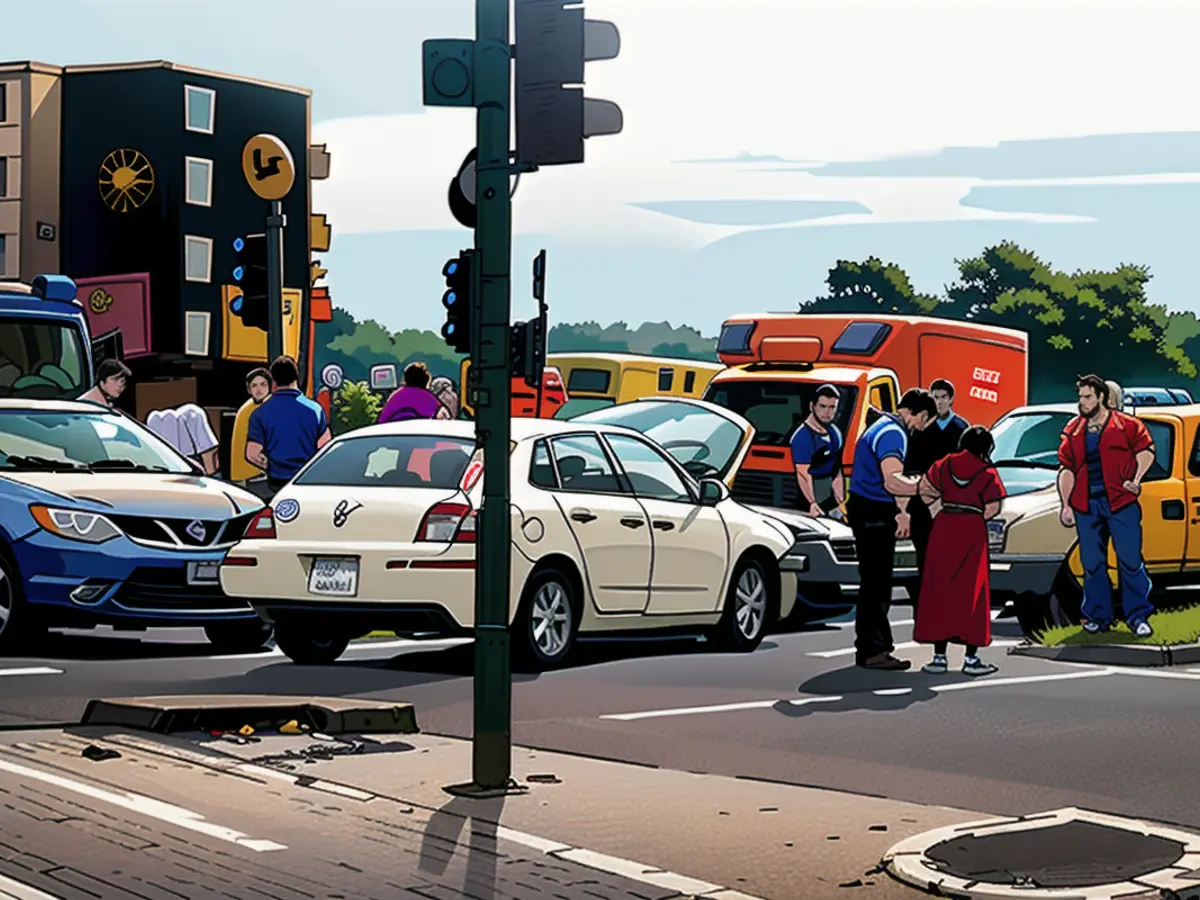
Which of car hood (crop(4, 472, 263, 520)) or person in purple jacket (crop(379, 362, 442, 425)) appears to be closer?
car hood (crop(4, 472, 263, 520))

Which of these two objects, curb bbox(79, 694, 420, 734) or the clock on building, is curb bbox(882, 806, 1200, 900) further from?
Answer: the clock on building

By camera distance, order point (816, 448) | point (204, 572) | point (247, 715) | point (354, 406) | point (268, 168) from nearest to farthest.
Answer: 1. point (247, 715)
2. point (204, 572)
3. point (816, 448)
4. point (268, 168)
5. point (354, 406)

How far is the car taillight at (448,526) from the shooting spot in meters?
13.9

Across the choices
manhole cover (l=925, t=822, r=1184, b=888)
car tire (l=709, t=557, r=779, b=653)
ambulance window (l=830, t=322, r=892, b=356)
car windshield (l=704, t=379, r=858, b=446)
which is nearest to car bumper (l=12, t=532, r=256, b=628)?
car tire (l=709, t=557, r=779, b=653)

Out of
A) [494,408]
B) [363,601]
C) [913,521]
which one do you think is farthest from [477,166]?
[913,521]

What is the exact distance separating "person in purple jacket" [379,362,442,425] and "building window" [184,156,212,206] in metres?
48.8

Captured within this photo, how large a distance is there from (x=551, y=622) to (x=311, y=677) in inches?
62.9

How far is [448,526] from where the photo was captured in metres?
13.9

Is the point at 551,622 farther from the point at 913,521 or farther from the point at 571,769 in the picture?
the point at 571,769

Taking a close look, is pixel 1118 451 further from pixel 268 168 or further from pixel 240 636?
pixel 268 168

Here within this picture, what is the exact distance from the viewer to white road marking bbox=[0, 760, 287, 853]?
26.7ft

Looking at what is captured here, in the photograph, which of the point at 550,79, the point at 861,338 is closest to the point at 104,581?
the point at 550,79

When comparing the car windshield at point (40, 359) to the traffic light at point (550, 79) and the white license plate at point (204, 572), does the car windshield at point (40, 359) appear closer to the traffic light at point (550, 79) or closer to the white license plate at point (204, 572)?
the white license plate at point (204, 572)

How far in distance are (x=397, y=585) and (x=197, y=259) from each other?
5501 centimetres
